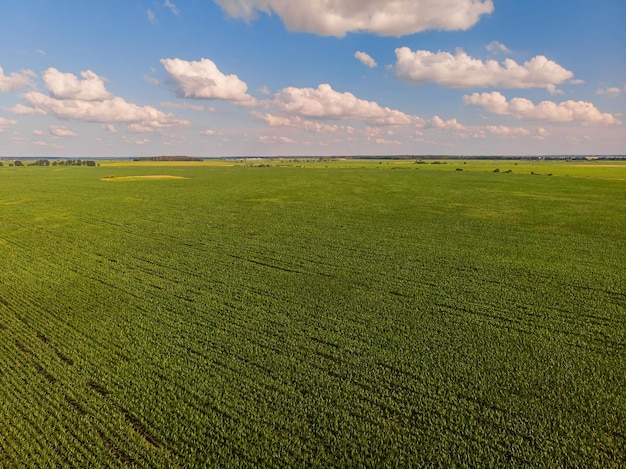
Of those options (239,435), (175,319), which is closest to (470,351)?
(239,435)

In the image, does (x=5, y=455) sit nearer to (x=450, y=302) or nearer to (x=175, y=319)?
(x=175, y=319)

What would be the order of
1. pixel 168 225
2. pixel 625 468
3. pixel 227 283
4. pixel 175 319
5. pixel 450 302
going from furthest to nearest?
pixel 168 225 → pixel 227 283 → pixel 450 302 → pixel 175 319 → pixel 625 468

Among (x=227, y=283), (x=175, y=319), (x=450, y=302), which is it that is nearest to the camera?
(x=175, y=319)

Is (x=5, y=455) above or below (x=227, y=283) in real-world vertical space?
below

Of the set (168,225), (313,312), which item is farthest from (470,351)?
(168,225)

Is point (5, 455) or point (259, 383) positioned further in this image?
point (259, 383)

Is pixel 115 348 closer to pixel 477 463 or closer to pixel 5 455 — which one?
pixel 5 455
